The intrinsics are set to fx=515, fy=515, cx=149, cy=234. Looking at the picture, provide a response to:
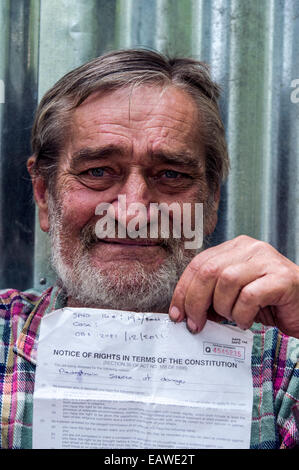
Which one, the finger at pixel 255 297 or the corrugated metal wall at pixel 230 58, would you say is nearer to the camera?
the finger at pixel 255 297

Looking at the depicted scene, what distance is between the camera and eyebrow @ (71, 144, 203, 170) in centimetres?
174

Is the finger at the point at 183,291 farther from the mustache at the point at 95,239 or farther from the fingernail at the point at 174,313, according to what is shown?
the mustache at the point at 95,239

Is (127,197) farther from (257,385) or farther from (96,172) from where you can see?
(257,385)

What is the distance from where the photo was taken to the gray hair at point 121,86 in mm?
1851

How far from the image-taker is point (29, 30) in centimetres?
214

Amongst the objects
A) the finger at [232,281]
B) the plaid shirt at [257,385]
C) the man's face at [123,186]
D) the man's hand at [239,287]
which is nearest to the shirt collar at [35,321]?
the plaid shirt at [257,385]

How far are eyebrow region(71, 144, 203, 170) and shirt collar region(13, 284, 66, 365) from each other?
512mm

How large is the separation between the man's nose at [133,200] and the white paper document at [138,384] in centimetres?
38

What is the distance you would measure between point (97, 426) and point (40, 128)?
1.15 meters

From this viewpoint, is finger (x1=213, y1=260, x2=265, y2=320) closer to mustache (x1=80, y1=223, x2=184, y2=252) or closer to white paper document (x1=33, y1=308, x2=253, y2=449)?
white paper document (x1=33, y1=308, x2=253, y2=449)

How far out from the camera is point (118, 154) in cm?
174
